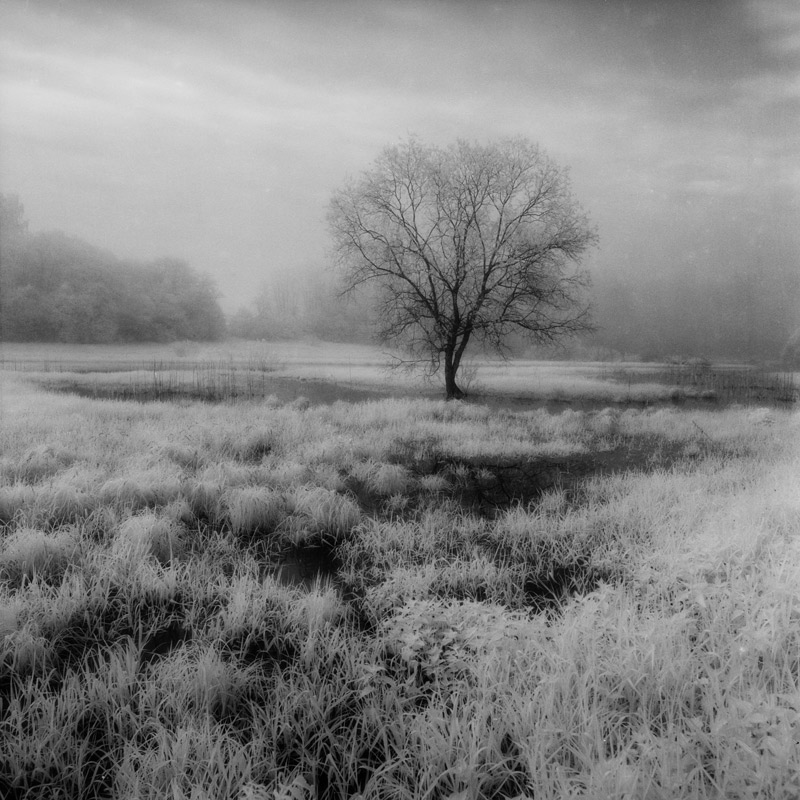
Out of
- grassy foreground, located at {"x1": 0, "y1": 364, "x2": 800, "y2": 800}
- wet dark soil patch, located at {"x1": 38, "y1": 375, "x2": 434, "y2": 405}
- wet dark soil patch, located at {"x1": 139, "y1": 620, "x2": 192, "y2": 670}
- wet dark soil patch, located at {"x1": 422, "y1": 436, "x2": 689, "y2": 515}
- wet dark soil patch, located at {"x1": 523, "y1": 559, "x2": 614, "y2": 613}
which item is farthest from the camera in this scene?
wet dark soil patch, located at {"x1": 38, "y1": 375, "x2": 434, "y2": 405}

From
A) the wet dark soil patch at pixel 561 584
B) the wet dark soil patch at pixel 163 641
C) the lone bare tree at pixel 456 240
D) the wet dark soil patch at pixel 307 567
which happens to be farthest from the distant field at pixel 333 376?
the wet dark soil patch at pixel 163 641

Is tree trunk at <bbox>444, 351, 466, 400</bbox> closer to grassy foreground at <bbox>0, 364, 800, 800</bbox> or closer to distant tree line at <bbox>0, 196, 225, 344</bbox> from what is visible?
grassy foreground at <bbox>0, 364, 800, 800</bbox>

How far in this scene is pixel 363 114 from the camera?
335 cm

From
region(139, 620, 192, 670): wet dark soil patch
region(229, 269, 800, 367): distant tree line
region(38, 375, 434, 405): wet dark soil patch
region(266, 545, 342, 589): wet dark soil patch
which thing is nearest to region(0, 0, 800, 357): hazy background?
region(229, 269, 800, 367): distant tree line

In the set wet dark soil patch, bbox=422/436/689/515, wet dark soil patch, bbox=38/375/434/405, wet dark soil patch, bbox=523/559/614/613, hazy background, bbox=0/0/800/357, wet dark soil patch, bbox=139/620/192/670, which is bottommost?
wet dark soil patch, bbox=139/620/192/670

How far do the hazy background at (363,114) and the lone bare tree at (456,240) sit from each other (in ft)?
0.55

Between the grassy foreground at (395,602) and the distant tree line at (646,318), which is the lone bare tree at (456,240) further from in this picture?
the grassy foreground at (395,602)

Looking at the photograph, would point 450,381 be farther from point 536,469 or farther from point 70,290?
point 70,290

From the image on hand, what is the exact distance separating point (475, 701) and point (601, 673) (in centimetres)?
43

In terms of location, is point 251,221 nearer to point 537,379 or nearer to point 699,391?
point 537,379

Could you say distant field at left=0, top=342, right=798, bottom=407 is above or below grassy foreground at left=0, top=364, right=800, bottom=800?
above

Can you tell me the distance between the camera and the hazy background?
3.20 metres

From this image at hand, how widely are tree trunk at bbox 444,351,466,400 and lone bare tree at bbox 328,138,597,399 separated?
0.03 ft

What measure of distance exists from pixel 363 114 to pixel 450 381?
186 cm
